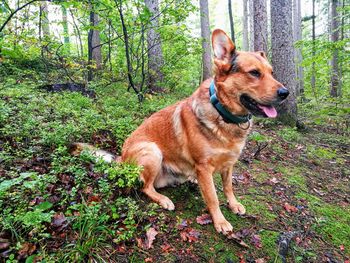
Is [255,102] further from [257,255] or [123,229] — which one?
[123,229]

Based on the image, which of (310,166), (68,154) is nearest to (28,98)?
(68,154)

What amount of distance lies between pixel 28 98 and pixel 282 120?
6.59 metres

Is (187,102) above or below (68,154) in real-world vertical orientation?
above

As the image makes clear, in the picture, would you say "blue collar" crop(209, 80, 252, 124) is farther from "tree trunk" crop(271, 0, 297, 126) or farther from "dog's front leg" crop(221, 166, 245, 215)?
"tree trunk" crop(271, 0, 297, 126)

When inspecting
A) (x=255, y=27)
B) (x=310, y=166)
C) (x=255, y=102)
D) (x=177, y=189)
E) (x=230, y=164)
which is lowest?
(x=310, y=166)

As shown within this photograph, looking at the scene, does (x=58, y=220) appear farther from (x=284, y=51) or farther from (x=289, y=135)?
(x=284, y=51)

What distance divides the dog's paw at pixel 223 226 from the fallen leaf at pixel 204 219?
116mm

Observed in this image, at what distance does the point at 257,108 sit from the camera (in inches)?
107

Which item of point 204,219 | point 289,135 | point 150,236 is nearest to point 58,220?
point 150,236

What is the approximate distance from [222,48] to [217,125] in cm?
84

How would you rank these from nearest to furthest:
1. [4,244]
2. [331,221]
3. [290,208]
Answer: [4,244]
[331,221]
[290,208]

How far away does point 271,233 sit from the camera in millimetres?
2869

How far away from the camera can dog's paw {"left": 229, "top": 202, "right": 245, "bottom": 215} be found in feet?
10.2

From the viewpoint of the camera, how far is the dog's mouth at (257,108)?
2.65m
